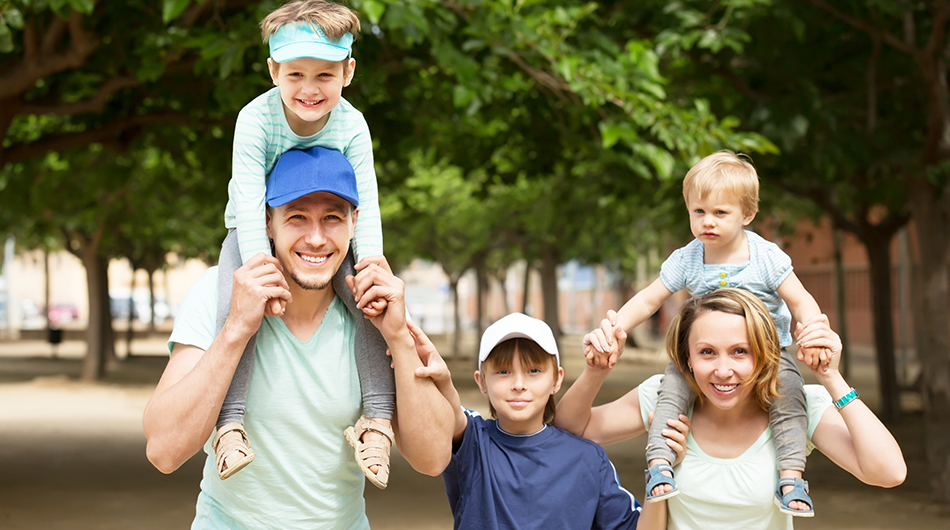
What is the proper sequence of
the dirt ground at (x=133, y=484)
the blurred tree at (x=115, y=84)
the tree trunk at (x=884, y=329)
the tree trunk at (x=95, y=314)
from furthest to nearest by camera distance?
1. the tree trunk at (x=95, y=314)
2. the tree trunk at (x=884, y=329)
3. the dirt ground at (x=133, y=484)
4. the blurred tree at (x=115, y=84)

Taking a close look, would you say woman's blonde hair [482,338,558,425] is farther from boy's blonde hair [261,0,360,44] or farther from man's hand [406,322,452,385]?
boy's blonde hair [261,0,360,44]

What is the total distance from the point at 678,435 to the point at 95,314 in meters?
19.2

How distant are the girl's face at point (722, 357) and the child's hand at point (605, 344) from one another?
0.21 metres

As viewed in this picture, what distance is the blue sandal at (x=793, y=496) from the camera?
241 cm

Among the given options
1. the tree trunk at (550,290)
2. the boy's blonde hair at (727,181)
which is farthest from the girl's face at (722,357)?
the tree trunk at (550,290)

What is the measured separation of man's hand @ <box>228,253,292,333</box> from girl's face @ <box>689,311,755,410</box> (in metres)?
1.05

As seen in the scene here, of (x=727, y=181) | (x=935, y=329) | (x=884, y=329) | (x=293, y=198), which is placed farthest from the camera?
(x=884, y=329)

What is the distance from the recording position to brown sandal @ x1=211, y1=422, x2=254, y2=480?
208cm

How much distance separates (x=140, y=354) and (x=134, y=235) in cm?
732

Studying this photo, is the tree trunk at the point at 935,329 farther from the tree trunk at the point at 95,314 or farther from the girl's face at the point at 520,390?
the tree trunk at the point at 95,314

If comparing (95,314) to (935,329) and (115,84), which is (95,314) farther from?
(935,329)

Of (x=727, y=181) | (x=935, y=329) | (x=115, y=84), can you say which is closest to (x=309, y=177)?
(x=727, y=181)

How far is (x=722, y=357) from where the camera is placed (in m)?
2.45

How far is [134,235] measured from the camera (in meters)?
22.5
